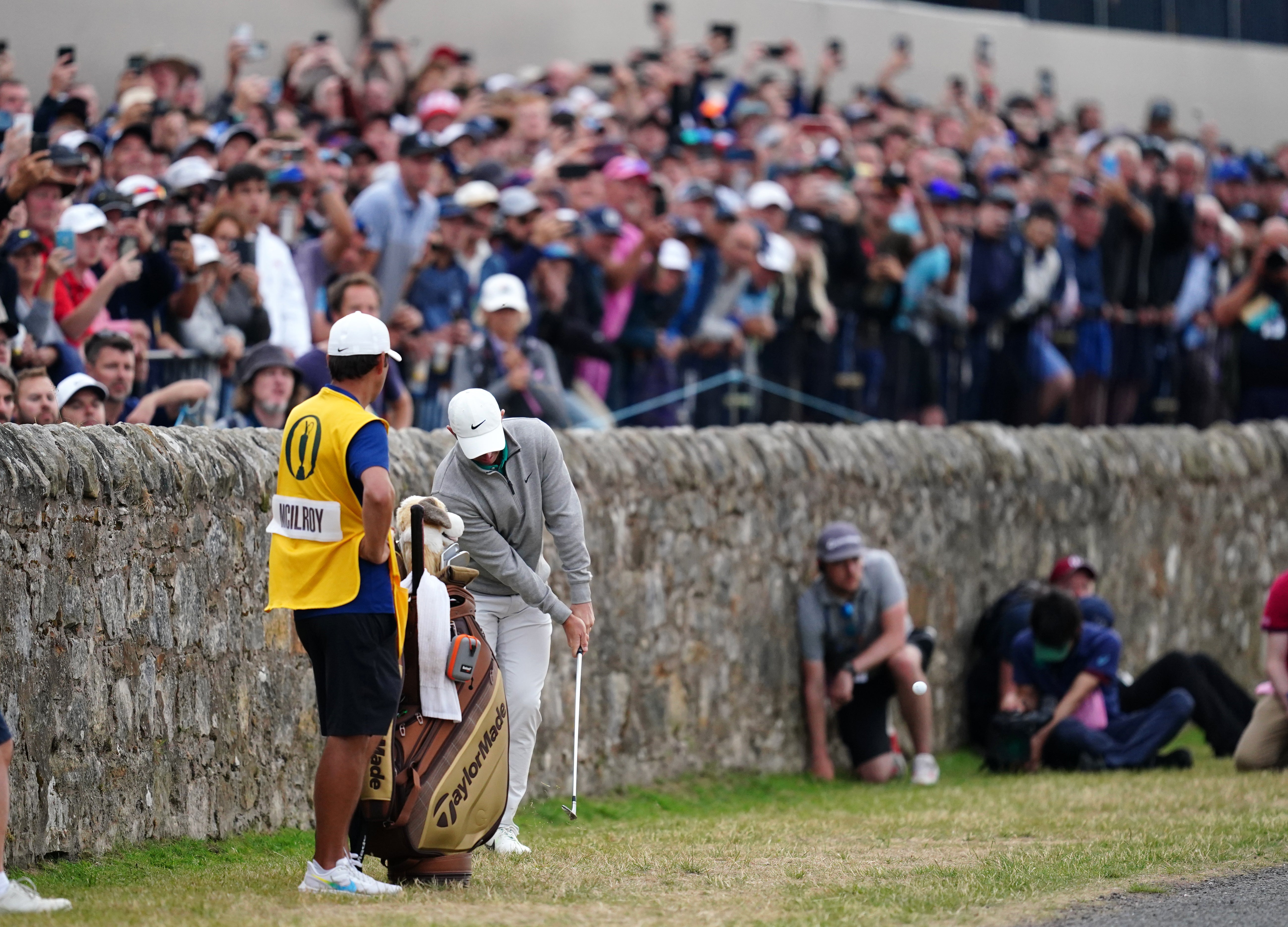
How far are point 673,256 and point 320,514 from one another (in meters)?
6.56

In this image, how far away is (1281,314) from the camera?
52.5ft

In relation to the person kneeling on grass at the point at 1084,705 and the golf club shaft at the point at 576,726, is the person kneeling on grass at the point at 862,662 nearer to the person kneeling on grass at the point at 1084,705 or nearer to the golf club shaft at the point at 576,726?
the person kneeling on grass at the point at 1084,705

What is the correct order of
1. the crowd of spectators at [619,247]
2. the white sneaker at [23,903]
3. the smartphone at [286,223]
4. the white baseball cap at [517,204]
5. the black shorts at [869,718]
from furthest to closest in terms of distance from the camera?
the white baseball cap at [517,204], the smartphone at [286,223], the black shorts at [869,718], the crowd of spectators at [619,247], the white sneaker at [23,903]

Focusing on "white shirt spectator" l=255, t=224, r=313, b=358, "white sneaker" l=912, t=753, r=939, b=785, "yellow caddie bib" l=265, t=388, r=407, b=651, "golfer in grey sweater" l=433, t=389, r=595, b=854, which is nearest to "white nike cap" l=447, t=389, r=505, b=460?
"golfer in grey sweater" l=433, t=389, r=595, b=854

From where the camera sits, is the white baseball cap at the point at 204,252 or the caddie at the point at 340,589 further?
the white baseball cap at the point at 204,252

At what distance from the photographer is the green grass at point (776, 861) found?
6527mm

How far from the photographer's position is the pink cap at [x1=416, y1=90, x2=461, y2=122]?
550 inches

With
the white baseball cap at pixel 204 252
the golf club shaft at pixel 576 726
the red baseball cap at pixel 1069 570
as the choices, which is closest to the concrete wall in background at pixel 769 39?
the white baseball cap at pixel 204 252

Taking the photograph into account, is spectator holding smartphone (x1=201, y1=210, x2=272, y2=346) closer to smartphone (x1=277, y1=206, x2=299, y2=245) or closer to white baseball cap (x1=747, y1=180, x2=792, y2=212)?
smartphone (x1=277, y1=206, x2=299, y2=245)

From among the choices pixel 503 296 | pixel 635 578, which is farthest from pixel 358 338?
pixel 503 296

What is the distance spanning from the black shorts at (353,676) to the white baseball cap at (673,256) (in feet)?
21.1

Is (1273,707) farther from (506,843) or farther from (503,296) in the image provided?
(506,843)

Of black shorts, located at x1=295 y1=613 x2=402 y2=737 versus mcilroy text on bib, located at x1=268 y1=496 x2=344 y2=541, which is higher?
mcilroy text on bib, located at x1=268 y1=496 x2=344 y2=541

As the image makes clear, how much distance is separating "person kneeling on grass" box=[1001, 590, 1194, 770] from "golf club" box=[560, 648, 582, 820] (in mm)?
3128
